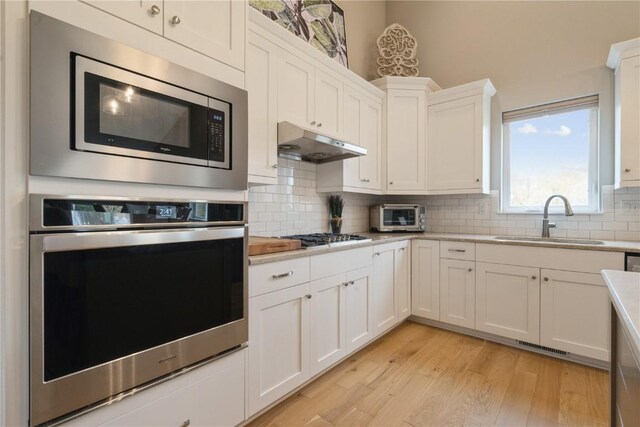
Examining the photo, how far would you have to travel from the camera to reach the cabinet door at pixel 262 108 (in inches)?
73.3

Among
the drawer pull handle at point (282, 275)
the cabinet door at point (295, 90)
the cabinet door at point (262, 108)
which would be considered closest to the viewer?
the drawer pull handle at point (282, 275)

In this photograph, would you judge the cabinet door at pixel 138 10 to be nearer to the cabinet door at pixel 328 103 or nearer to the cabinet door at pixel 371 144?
the cabinet door at pixel 328 103

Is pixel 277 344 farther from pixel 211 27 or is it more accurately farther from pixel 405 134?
pixel 405 134

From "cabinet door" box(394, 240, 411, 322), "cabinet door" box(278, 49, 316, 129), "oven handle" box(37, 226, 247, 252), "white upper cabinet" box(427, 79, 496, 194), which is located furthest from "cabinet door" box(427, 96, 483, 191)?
"oven handle" box(37, 226, 247, 252)

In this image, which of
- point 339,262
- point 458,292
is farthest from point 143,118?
point 458,292

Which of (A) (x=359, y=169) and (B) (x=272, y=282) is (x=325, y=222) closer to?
(A) (x=359, y=169)

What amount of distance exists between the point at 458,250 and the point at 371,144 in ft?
4.11

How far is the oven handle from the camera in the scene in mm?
910

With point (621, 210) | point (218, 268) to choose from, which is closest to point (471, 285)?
point (621, 210)

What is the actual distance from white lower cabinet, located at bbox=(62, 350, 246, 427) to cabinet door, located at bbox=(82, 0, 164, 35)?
1.31 meters

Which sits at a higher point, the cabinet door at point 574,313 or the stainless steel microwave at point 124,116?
the stainless steel microwave at point 124,116

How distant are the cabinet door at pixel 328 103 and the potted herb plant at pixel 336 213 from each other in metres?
Answer: 0.62

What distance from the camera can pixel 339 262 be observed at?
6.86 ft

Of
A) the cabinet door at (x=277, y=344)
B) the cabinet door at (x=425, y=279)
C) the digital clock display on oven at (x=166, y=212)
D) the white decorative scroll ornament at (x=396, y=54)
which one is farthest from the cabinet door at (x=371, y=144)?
the digital clock display on oven at (x=166, y=212)
